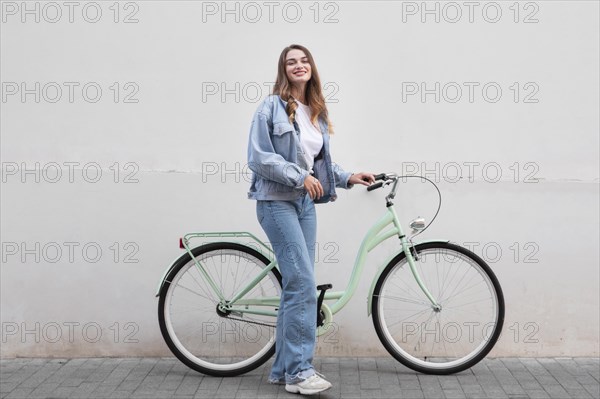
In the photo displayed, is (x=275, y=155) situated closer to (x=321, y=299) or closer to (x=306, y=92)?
(x=306, y=92)

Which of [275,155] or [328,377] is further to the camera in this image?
[328,377]

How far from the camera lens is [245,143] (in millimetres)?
6590

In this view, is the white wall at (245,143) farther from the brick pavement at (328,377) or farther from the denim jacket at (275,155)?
the denim jacket at (275,155)

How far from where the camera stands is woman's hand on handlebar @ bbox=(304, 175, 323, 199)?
5.44 m

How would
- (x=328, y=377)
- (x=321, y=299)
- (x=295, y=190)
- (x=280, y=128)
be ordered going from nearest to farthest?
1. (x=280, y=128)
2. (x=295, y=190)
3. (x=321, y=299)
4. (x=328, y=377)

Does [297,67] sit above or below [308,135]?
above

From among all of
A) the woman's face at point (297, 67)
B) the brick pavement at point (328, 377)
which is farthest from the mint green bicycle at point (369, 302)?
the woman's face at point (297, 67)

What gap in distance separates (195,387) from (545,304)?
2.42 m

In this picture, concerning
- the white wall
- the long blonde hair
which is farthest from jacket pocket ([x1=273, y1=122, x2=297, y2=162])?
the white wall

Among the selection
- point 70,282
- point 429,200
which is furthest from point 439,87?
point 70,282

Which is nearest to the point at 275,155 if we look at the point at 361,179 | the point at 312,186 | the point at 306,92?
the point at 312,186

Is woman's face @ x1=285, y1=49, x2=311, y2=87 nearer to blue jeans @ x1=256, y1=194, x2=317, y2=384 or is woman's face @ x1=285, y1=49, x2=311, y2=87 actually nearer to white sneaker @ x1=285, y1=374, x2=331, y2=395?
blue jeans @ x1=256, y1=194, x2=317, y2=384

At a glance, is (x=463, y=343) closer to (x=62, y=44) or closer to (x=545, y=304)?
(x=545, y=304)

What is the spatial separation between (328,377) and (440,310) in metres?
0.82
